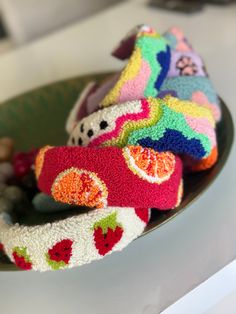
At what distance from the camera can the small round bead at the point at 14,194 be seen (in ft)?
1.61

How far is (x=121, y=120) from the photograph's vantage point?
39 centimetres

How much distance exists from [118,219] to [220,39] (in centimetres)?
45

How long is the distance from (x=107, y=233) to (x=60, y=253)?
0.12 ft

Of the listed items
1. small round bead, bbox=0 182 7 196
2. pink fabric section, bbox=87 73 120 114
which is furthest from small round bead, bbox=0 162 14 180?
pink fabric section, bbox=87 73 120 114

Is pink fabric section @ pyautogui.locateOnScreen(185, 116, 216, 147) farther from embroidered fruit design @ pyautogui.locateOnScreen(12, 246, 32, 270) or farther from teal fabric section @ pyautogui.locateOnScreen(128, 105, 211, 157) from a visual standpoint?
embroidered fruit design @ pyautogui.locateOnScreen(12, 246, 32, 270)

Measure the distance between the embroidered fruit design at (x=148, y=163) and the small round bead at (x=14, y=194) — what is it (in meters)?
0.16

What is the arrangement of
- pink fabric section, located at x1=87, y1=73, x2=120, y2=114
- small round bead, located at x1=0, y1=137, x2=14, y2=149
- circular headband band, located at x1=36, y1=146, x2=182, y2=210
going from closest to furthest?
circular headband band, located at x1=36, y1=146, x2=182, y2=210, pink fabric section, located at x1=87, y1=73, x2=120, y2=114, small round bead, located at x1=0, y1=137, x2=14, y2=149

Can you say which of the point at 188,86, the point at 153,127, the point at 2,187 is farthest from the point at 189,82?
the point at 2,187

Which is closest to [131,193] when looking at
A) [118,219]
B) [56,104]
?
[118,219]

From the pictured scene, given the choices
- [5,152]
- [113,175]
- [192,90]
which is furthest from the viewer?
[5,152]

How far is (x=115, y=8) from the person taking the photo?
97 cm

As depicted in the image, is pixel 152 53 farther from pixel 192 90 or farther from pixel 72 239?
pixel 72 239

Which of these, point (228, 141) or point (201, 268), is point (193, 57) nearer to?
point (228, 141)

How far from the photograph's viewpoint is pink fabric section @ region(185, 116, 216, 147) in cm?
40
